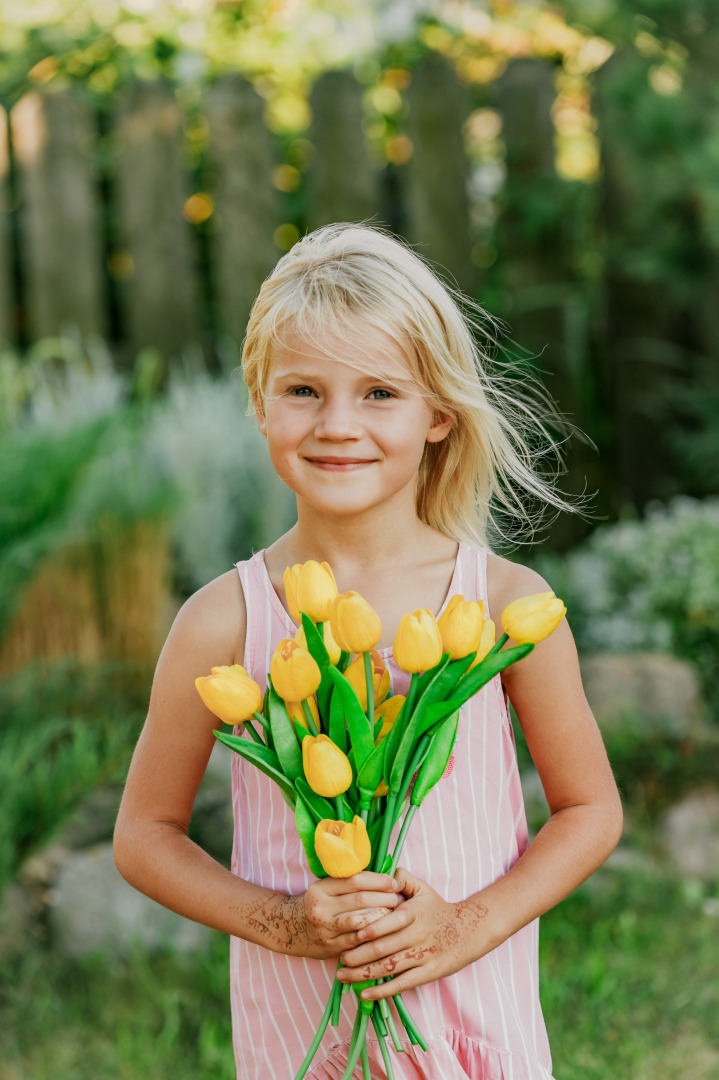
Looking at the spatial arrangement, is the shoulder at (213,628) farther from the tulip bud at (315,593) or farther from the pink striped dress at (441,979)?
the tulip bud at (315,593)

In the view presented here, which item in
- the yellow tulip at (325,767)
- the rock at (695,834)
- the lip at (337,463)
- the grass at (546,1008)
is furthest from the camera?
the rock at (695,834)

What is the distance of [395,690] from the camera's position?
1208 mm

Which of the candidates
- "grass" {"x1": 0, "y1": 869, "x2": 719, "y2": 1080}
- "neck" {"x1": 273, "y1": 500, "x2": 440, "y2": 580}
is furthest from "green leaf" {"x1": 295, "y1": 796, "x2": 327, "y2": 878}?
"grass" {"x1": 0, "y1": 869, "x2": 719, "y2": 1080}

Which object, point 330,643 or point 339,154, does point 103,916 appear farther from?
point 339,154

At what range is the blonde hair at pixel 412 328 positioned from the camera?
3.95 ft

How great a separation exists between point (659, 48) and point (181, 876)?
3.28 meters

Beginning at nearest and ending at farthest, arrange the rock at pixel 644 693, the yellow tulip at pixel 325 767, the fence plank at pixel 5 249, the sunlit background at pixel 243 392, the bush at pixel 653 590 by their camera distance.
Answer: the yellow tulip at pixel 325 767
the sunlit background at pixel 243 392
the rock at pixel 644 693
the bush at pixel 653 590
the fence plank at pixel 5 249

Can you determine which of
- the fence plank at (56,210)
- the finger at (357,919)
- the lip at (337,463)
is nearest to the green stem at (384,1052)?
the finger at (357,919)

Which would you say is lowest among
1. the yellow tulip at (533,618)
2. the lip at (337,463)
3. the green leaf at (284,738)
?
the green leaf at (284,738)

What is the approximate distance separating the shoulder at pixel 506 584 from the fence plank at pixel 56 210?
3.23 meters

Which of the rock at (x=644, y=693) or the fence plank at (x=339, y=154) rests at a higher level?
the fence plank at (x=339, y=154)

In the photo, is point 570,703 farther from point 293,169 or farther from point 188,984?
point 293,169

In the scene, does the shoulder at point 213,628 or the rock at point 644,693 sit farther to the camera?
Answer: the rock at point 644,693

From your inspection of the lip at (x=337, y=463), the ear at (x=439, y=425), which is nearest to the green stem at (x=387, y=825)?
the lip at (x=337, y=463)
